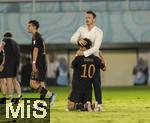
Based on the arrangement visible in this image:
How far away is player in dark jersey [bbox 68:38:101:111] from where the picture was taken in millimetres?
8828

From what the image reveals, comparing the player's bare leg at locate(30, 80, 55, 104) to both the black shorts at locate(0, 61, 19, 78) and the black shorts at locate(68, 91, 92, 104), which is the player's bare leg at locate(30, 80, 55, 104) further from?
the black shorts at locate(0, 61, 19, 78)

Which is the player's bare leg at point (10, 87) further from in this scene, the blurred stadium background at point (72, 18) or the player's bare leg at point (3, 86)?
the blurred stadium background at point (72, 18)

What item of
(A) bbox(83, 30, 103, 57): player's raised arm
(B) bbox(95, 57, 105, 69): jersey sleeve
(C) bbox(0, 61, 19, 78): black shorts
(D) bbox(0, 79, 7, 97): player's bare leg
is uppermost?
(A) bbox(83, 30, 103, 57): player's raised arm

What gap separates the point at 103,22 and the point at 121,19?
71cm

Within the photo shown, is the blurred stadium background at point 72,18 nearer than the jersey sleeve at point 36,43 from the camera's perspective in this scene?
No

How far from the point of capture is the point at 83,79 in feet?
29.2

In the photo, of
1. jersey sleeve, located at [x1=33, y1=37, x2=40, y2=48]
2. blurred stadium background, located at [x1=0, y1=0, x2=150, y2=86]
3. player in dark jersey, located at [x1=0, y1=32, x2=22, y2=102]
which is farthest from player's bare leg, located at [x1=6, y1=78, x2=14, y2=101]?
blurred stadium background, located at [x1=0, y1=0, x2=150, y2=86]

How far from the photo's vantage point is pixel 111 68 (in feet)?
86.3

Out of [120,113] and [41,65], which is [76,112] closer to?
[120,113]

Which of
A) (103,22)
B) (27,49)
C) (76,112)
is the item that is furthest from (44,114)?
(27,49)

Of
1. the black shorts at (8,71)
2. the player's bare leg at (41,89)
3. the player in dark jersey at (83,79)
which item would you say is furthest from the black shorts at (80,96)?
the black shorts at (8,71)

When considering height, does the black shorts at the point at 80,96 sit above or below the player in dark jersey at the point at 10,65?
below

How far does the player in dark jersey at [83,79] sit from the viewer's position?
8.83 m

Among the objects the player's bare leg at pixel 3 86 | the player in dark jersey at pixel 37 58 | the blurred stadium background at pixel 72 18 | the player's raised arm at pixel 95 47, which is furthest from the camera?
the blurred stadium background at pixel 72 18
